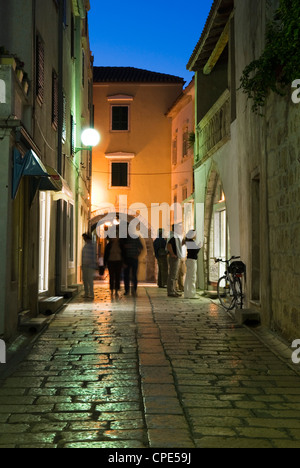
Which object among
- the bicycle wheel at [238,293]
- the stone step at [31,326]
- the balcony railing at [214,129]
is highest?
the balcony railing at [214,129]

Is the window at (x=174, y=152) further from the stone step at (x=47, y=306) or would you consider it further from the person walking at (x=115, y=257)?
the stone step at (x=47, y=306)

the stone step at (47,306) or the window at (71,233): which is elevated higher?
the window at (71,233)

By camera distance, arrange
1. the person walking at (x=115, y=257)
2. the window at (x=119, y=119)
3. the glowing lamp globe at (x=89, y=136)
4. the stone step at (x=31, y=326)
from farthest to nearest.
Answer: the window at (x=119, y=119) → the glowing lamp globe at (x=89, y=136) → the person walking at (x=115, y=257) → the stone step at (x=31, y=326)

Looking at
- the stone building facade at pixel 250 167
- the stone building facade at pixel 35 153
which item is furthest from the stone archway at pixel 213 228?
the stone building facade at pixel 35 153

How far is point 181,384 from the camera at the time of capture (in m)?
6.68

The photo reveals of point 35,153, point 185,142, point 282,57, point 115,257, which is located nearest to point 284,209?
point 282,57

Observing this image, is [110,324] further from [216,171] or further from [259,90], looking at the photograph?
[216,171]

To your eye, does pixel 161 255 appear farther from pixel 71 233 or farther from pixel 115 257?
pixel 115 257

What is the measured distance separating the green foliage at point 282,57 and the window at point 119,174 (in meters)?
24.3

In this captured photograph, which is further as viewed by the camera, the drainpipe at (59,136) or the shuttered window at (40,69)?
the drainpipe at (59,136)

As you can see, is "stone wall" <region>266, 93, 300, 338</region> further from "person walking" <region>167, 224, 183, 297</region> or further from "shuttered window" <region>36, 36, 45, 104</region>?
"person walking" <region>167, 224, 183, 297</region>

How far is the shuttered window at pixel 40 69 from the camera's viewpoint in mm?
12812

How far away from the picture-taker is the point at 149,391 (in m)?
6.27

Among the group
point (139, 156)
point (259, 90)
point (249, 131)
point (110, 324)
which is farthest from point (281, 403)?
point (139, 156)
